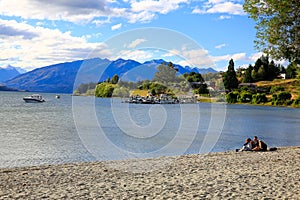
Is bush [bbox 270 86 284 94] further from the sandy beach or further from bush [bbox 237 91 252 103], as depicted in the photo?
the sandy beach

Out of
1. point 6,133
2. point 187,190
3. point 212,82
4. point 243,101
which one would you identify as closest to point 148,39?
point 187,190

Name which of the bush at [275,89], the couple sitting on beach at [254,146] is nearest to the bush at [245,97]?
the bush at [275,89]

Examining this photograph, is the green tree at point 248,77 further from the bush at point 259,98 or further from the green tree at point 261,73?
the bush at point 259,98

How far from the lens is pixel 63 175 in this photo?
50.6 ft

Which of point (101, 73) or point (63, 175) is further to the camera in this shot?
point (101, 73)

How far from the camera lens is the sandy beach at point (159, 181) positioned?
38.4 feet

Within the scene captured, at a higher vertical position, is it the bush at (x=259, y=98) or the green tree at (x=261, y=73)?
the green tree at (x=261, y=73)

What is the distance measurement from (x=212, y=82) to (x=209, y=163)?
2175 cm

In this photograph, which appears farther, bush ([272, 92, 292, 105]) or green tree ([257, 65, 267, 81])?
green tree ([257, 65, 267, 81])

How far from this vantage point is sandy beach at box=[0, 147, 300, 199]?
11719 millimetres

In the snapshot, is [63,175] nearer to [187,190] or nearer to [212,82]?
[187,190]

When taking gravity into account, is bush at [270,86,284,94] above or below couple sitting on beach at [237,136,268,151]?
above

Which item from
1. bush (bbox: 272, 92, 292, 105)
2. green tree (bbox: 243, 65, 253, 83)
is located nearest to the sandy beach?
bush (bbox: 272, 92, 292, 105)

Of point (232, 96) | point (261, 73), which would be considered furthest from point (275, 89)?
point (232, 96)
